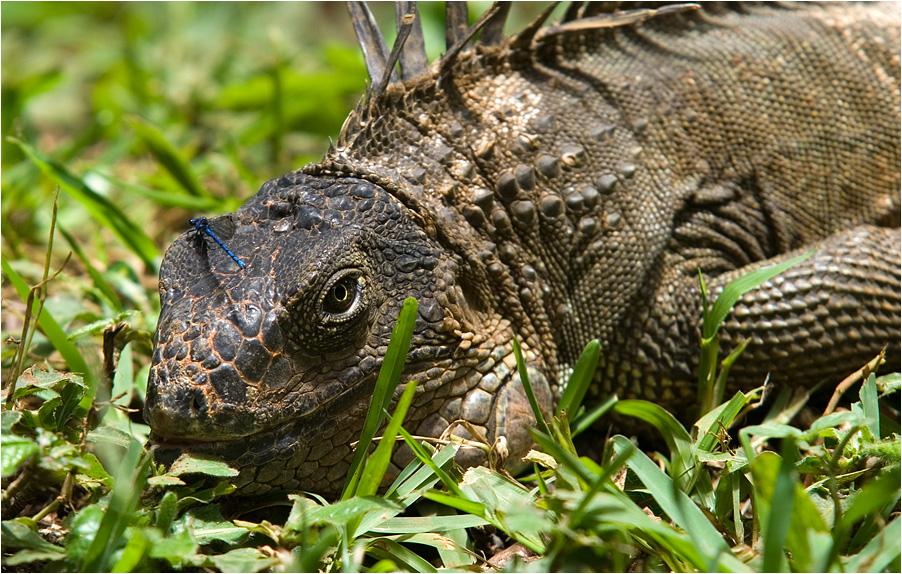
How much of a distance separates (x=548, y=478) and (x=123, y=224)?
3.09m

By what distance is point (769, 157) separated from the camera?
13.1ft

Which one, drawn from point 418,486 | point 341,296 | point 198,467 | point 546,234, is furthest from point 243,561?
point 546,234

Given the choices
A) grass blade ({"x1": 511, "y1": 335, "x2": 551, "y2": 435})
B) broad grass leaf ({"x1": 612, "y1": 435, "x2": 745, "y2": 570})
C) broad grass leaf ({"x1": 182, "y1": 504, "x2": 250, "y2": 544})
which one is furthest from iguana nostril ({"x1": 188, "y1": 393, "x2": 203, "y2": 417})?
broad grass leaf ({"x1": 612, "y1": 435, "x2": 745, "y2": 570})

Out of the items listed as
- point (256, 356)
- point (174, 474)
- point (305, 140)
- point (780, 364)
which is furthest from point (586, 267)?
point (305, 140)

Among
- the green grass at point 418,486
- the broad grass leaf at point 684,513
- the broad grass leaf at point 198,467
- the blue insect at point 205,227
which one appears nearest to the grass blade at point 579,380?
the green grass at point 418,486

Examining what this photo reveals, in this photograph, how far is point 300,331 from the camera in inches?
113

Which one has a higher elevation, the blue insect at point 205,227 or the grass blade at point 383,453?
the blue insect at point 205,227

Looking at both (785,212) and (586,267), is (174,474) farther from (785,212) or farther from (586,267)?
(785,212)

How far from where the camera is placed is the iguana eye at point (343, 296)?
9.55ft

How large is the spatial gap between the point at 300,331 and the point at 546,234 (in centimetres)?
124

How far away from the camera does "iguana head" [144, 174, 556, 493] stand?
2750 millimetres

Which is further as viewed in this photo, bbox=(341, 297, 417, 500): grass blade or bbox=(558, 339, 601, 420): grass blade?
bbox=(558, 339, 601, 420): grass blade

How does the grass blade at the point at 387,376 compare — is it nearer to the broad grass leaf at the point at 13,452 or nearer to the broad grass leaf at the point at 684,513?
the broad grass leaf at the point at 684,513

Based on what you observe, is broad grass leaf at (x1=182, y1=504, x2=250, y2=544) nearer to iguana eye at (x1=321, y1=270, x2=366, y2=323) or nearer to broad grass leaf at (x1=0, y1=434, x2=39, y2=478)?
broad grass leaf at (x1=0, y1=434, x2=39, y2=478)
